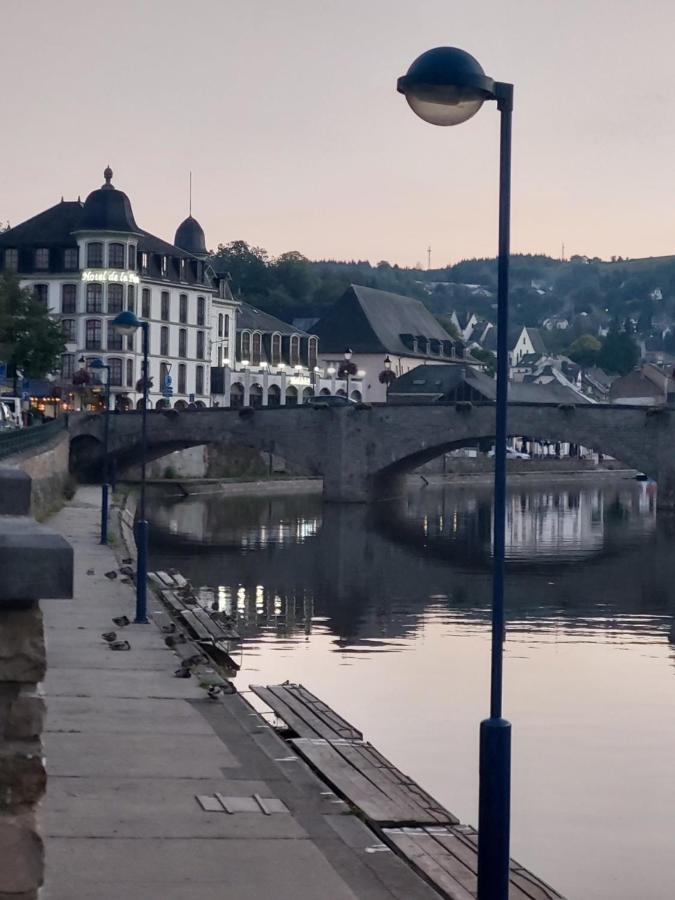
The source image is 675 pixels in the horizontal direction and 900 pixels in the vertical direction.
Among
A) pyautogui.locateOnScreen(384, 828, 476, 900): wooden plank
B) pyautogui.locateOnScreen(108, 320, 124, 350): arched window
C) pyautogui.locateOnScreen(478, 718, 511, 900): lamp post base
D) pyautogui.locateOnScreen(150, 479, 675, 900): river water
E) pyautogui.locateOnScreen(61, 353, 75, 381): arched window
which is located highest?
pyautogui.locateOnScreen(108, 320, 124, 350): arched window

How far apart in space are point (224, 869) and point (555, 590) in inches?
1301

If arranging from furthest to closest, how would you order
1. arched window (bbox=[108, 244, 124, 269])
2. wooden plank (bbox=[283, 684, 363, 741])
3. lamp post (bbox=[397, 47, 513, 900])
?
arched window (bbox=[108, 244, 124, 269]) < wooden plank (bbox=[283, 684, 363, 741]) < lamp post (bbox=[397, 47, 513, 900])

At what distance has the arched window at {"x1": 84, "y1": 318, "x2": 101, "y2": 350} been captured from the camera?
316 feet

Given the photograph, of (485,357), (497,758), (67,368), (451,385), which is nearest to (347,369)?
(67,368)

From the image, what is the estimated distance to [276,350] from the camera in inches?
4715

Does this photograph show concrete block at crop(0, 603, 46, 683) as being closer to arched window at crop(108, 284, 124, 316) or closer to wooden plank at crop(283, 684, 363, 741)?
wooden plank at crop(283, 684, 363, 741)

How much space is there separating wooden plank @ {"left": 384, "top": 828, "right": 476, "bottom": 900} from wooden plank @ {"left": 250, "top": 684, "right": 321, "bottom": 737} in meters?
4.50

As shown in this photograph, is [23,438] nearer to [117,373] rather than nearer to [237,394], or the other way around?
[117,373]

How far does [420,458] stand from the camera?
81.3 m

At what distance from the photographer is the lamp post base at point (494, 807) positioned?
9609 millimetres

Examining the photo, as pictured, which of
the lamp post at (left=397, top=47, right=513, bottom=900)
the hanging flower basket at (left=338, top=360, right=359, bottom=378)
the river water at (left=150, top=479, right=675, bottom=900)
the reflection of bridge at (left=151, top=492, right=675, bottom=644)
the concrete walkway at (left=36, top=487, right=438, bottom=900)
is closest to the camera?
the lamp post at (left=397, top=47, right=513, bottom=900)

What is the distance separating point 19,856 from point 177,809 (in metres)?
6.28

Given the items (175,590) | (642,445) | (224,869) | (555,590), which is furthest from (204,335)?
(224,869)

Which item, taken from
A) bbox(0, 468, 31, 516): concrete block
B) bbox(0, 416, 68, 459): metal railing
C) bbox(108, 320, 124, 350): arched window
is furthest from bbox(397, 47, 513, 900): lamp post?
bbox(108, 320, 124, 350): arched window
